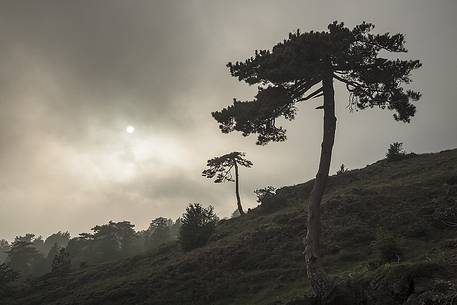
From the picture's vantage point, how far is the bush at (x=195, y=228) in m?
36.6

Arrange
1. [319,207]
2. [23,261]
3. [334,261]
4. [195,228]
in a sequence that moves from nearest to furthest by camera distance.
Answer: [319,207] → [334,261] → [195,228] → [23,261]

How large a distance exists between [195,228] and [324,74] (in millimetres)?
22424

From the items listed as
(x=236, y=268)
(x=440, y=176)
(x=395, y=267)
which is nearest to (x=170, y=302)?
(x=236, y=268)

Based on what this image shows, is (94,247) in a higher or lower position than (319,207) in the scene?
higher

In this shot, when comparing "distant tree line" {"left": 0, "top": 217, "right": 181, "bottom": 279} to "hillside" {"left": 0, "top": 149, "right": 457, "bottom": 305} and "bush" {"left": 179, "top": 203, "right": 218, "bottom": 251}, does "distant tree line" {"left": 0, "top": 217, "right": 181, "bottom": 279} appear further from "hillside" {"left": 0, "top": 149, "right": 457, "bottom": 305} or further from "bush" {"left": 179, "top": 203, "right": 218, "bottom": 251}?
"bush" {"left": 179, "top": 203, "right": 218, "bottom": 251}

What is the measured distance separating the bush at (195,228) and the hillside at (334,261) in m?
1.49

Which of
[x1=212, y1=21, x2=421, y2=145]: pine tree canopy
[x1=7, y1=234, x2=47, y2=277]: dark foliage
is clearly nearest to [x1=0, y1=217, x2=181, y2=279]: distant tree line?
[x1=7, y1=234, x2=47, y2=277]: dark foliage

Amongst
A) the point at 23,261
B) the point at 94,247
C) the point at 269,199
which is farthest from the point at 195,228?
the point at 23,261

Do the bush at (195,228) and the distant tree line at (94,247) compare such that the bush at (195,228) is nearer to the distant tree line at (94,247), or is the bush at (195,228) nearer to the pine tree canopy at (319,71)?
the pine tree canopy at (319,71)

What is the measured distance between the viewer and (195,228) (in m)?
37.2

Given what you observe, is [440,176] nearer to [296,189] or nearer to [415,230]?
[415,230]

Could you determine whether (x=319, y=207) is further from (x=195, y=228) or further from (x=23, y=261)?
(x=23, y=261)

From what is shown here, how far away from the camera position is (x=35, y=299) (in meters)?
33.4

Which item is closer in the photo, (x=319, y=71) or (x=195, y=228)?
(x=319, y=71)
